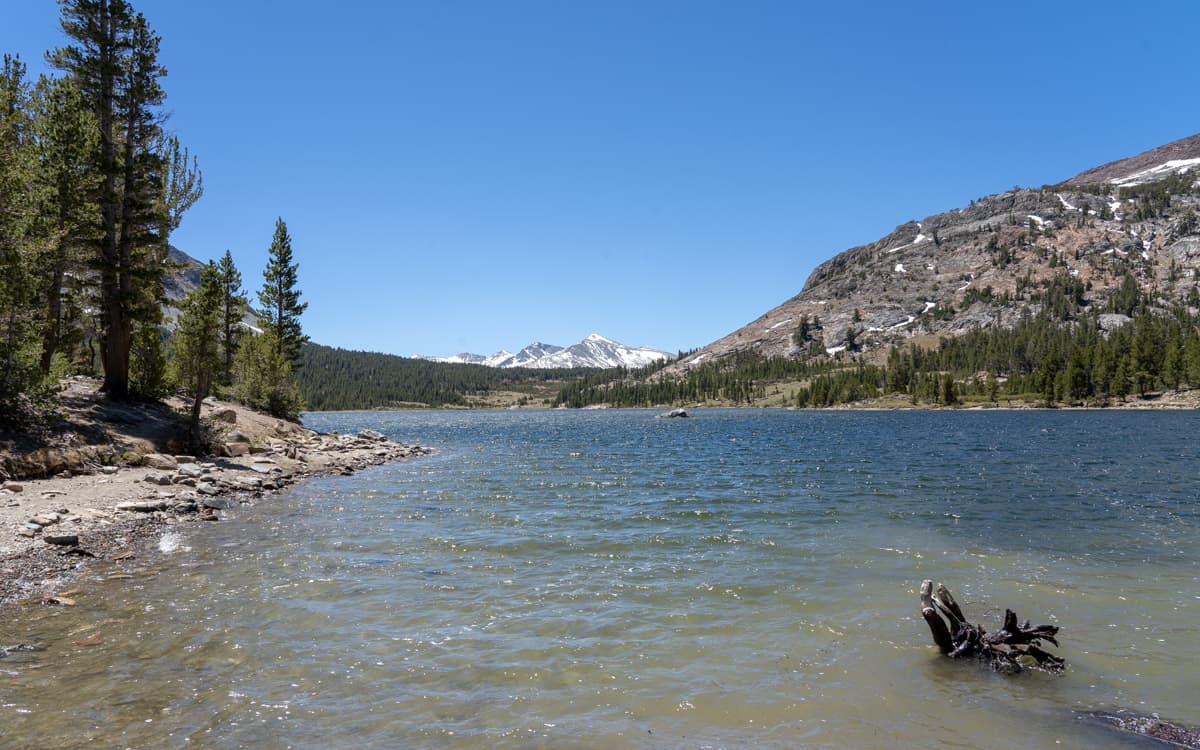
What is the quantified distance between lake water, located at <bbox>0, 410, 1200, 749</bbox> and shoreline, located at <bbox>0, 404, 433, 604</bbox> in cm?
93

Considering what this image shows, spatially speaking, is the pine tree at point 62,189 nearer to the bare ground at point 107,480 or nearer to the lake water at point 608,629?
the bare ground at point 107,480

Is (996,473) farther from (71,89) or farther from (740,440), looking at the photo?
(71,89)

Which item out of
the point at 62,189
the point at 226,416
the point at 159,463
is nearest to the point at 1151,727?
the point at 159,463

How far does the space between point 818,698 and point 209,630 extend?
11.2m

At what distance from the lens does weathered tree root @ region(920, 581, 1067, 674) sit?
417 inches

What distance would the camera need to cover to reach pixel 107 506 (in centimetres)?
2114

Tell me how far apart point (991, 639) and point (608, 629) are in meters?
7.02

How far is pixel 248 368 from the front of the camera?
58.7m

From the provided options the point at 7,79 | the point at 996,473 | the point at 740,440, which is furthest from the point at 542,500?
the point at 740,440

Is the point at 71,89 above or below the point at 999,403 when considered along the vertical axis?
above

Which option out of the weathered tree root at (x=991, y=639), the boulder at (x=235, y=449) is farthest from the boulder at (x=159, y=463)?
the weathered tree root at (x=991, y=639)

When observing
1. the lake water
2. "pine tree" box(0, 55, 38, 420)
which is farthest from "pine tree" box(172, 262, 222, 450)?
the lake water

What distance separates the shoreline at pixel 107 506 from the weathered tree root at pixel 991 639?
56.5ft

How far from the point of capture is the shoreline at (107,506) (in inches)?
583
